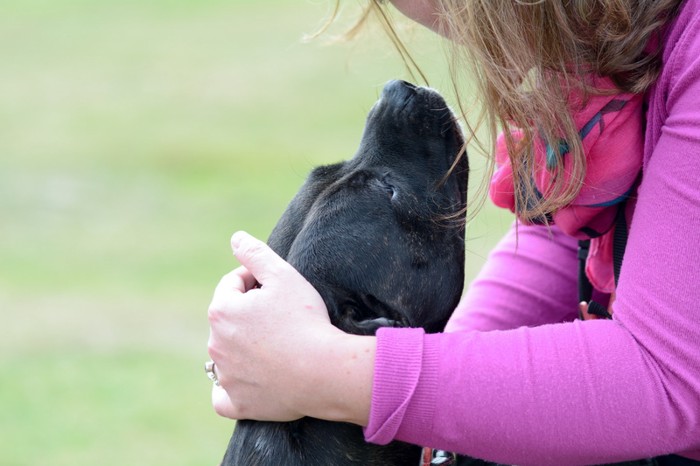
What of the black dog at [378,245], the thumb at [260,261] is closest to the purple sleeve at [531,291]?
the black dog at [378,245]

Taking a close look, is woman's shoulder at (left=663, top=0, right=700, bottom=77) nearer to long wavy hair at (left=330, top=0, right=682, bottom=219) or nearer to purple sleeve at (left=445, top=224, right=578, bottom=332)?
long wavy hair at (left=330, top=0, right=682, bottom=219)

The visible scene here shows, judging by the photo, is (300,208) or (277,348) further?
(300,208)

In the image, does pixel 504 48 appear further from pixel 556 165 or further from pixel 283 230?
pixel 283 230

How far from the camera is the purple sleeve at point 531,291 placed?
10.1 ft

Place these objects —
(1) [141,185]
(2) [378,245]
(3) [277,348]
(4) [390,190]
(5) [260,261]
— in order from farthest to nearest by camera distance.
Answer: (1) [141,185] < (4) [390,190] < (2) [378,245] < (5) [260,261] < (3) [277,348]

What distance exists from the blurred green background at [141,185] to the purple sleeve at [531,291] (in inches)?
5.8

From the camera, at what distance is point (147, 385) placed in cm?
596

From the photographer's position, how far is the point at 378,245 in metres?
2.56

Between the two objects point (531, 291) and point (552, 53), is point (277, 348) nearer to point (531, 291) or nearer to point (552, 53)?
point (552, 53)

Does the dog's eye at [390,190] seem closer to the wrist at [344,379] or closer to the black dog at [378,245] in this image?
the black dog at [378,245]

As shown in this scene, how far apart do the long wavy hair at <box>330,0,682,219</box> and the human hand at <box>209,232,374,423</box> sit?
565 mm

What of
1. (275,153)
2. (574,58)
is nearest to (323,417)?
(574,58)

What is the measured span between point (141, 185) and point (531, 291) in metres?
7.56

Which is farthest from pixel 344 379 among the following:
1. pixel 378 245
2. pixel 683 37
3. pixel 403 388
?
pixel 683 37
